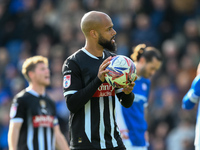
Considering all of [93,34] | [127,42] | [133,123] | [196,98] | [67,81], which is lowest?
[133,123]

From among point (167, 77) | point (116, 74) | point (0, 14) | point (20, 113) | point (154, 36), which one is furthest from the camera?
point (0, 14)

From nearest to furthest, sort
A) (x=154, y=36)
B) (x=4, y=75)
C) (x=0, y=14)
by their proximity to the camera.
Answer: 1. (x=154, y=36)
2. (x=4, y=75)
3. (x=0, y=14)

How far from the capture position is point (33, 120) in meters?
6.58

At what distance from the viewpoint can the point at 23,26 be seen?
14.2 m

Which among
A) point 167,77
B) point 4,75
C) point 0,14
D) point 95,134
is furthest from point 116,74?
point 0,14

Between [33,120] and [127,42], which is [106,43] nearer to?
[33,120]

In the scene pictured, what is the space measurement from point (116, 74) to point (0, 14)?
1116 cm

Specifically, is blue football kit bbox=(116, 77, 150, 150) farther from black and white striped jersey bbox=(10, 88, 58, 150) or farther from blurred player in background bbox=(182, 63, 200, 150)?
black and white striped jersey bbox=(10, 88, 58, 150)

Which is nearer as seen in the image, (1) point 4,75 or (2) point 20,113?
(2) point 20,113

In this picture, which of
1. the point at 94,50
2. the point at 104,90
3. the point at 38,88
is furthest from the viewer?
the point at 38,88

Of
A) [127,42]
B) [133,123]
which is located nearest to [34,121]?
[133,123]

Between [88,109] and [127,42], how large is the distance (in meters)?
7.72

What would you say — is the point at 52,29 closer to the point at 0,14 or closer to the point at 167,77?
the point at 0,14

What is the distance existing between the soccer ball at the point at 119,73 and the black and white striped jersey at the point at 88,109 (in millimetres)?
198
